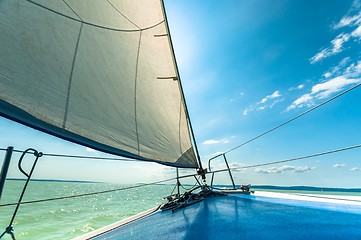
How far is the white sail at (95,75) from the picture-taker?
5.44ft

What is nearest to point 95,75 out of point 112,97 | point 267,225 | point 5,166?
point 112,97

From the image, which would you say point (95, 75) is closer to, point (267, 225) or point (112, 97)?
point (112, 97)

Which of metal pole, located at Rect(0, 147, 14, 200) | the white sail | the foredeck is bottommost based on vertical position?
the foredeck

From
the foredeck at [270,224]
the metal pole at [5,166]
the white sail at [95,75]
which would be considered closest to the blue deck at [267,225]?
the foredeck at [270,224]

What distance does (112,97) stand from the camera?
99.0 inches

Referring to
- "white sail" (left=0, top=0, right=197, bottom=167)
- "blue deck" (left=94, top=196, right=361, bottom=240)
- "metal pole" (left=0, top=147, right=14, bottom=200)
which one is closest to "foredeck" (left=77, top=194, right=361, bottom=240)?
"blue deck" (left=94, top=196, right=361, bottom=240)

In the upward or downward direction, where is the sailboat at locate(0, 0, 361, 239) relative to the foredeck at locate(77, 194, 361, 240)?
upward

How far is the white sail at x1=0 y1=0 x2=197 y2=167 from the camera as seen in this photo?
1.66 metres

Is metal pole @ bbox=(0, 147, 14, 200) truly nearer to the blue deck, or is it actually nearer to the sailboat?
the sailboat

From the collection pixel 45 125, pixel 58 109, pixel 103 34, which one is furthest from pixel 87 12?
pixel 45 125

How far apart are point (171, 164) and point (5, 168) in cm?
204

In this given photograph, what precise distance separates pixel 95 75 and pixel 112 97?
12.8 inches

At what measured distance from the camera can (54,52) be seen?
196 centimetres

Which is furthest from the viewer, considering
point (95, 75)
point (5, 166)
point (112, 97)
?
point (112, 97)
